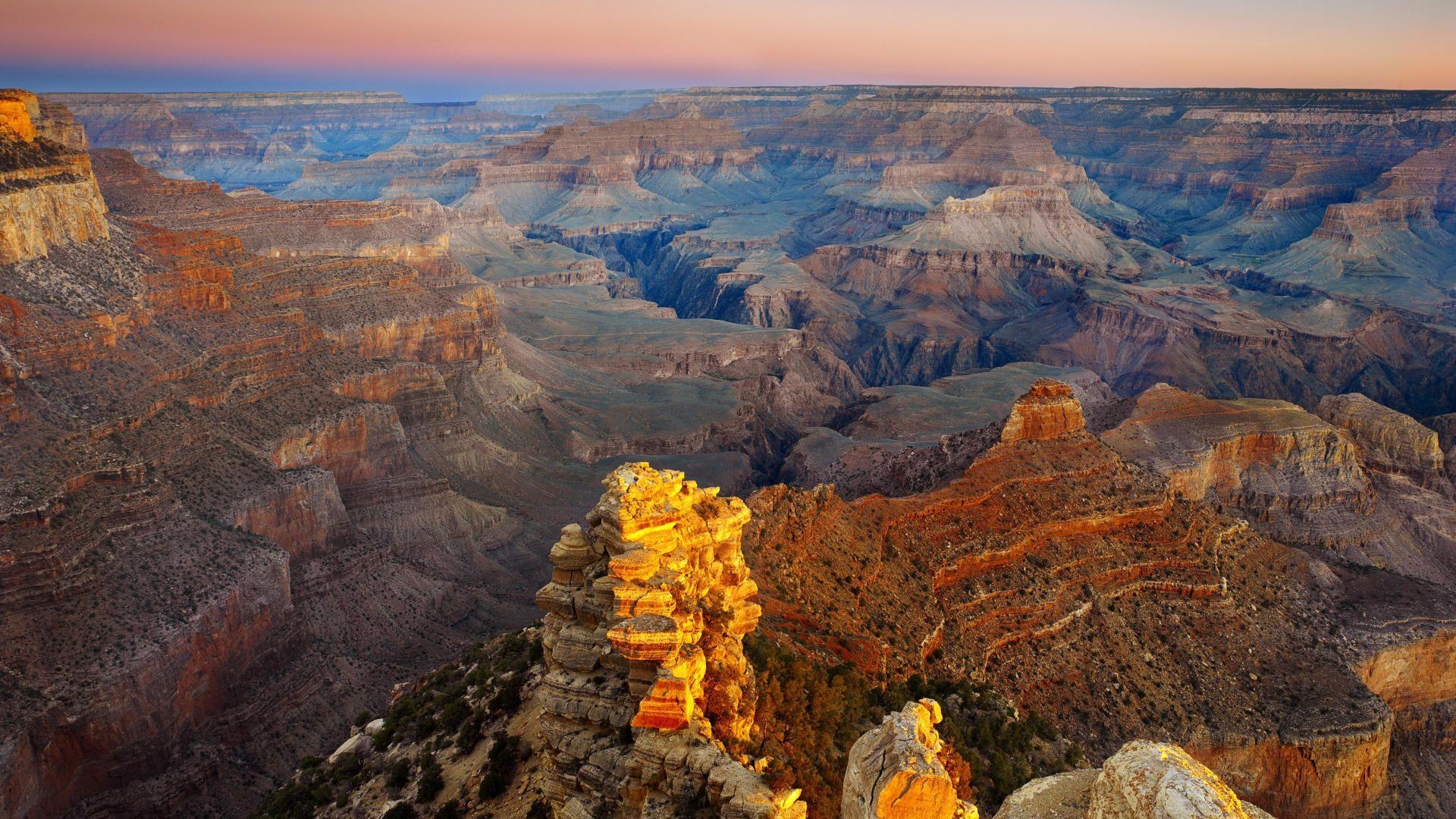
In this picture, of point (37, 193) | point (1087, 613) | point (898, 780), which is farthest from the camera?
point (37, 193)

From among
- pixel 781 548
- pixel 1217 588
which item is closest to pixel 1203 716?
pixel 1217 588

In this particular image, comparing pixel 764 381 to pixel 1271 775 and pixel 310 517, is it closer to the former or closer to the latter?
pixel 310 517

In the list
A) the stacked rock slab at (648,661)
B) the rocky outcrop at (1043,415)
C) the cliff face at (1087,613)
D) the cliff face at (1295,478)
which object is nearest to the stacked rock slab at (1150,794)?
the stacked rock slab at (648,661)

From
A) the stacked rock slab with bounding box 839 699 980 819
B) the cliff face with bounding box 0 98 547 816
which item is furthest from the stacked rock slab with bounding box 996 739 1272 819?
the cliff face with bounding box 0 98 547 816

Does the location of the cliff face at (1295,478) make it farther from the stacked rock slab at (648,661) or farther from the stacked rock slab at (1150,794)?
the stacked rock slab at (1150,794)

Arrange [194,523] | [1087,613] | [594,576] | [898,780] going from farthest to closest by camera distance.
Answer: [194,523] → [1087,613] → [594,576] → [898,780]

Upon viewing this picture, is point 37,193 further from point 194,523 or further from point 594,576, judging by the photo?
point 594,576

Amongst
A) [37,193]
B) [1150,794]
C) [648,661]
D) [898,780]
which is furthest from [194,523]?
[1150,794]
